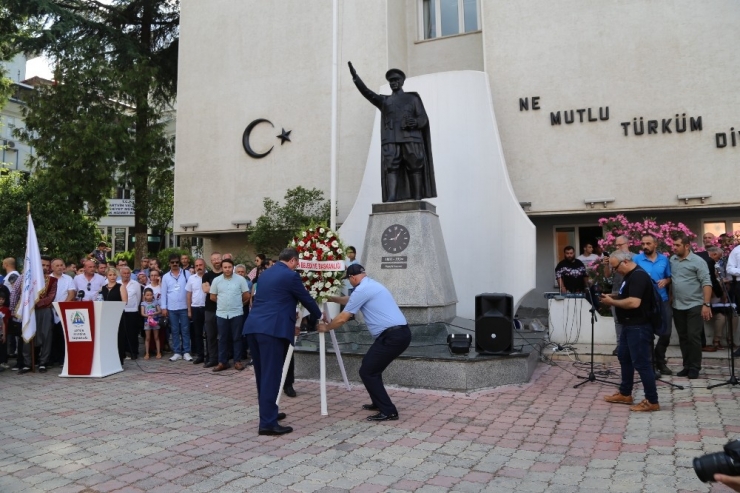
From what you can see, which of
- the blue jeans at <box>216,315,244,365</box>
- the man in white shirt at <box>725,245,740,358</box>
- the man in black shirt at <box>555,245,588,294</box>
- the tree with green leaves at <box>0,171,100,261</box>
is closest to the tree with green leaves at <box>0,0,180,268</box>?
the tree with green leaves at <box>0,171,100,261</box>

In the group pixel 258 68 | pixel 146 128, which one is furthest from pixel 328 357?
pixel 146 128

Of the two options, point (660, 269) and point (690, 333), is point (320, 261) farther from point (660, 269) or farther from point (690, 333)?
point (690, 333)

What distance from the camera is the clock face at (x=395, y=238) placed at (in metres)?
9.09

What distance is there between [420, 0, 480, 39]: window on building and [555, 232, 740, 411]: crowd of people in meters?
8.14

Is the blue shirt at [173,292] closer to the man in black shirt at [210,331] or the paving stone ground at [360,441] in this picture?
the man in black shirt at [210,331]

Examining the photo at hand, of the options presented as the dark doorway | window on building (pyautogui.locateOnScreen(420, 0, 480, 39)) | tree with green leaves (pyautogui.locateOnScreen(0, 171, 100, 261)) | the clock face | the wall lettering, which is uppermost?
window on building (pyautogui.locateOnScreen(420, 0, 480, 39))

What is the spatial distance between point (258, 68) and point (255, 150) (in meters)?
2.53

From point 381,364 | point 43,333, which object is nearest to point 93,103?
point 43,333

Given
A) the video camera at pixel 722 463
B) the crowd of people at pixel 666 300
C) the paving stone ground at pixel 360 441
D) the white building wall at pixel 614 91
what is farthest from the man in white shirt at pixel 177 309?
the video camera at pixel 722 463

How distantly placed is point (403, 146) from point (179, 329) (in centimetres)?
520

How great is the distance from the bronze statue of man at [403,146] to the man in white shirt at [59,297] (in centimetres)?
564

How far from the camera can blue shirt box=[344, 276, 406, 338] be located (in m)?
5.88

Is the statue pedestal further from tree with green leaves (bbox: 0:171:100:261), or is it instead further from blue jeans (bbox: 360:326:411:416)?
tree with green leaves (bbox: 0:171:100:261)

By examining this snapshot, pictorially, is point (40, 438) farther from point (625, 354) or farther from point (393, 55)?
point (393, 55)
